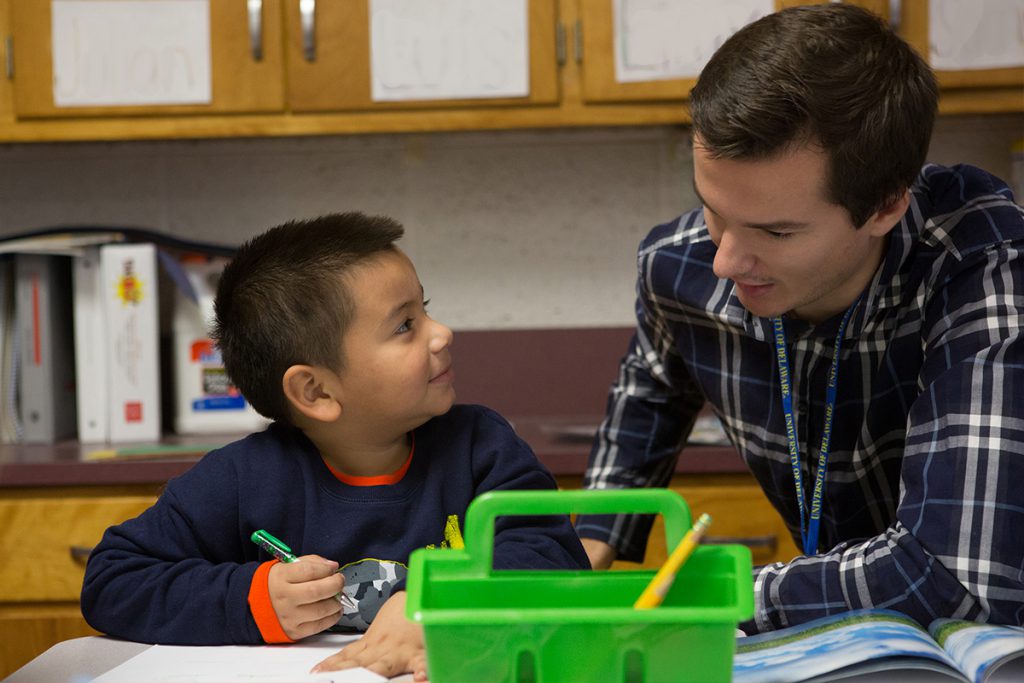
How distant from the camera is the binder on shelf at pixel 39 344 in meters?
2.15

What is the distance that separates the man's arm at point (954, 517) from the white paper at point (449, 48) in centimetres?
120

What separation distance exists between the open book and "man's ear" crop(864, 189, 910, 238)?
0.42 m

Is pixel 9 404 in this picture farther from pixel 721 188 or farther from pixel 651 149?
pixel 721 188

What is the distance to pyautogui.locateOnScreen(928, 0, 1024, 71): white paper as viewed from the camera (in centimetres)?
203

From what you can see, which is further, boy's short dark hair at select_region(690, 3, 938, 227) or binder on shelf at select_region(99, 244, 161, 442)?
binder on shelf at select_region(99, 244, 161, 442)

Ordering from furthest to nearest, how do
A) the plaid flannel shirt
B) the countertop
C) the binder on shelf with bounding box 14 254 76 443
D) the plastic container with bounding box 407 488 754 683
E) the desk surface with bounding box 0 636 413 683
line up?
the binder on shelf with bounding box 14 254 76 443 < the countertop < the plaid flannel shirt < the desk surface with bounding box 0 636 413 683 < the plastic container with bounding box 407 488 754 683

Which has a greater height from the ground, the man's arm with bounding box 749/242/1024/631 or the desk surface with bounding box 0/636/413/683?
the man's arm with bounding box 749/242/1024/631

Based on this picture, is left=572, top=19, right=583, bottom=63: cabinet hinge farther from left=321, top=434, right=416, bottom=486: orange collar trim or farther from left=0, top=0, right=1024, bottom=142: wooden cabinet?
left=321, top=434, right=416, bottom=486: orange collar trim

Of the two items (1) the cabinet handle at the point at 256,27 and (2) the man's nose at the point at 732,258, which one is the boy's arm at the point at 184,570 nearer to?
(2) the man's nose at the point at 732,258

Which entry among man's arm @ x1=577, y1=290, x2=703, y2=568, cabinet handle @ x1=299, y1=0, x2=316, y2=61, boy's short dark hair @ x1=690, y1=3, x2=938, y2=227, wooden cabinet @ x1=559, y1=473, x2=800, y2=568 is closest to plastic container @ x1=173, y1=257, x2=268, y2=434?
cabinet handle @ x1=299, y1=0, x2=316, y2=61

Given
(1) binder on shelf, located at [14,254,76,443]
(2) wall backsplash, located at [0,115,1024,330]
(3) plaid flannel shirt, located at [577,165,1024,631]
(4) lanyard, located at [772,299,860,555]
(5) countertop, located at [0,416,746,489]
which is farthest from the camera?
(2) wall backsplash, located at [0,115,1024,330]

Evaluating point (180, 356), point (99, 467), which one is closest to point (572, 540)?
point (99, 467)

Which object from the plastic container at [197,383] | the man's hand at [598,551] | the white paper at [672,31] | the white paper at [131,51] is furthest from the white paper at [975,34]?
the plastic container at [197,383]

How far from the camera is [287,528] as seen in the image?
1018 millimetres
